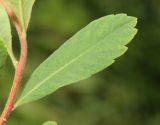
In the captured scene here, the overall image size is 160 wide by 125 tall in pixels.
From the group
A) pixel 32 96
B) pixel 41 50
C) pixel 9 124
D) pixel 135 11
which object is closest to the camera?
pixel 32 96

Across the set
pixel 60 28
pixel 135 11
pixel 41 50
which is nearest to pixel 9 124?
pixel 41 50

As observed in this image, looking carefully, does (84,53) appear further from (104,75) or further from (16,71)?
(104,75)

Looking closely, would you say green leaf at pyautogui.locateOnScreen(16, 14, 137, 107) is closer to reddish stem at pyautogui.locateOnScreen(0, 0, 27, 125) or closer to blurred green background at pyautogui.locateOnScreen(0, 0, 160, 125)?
reddish stem at pyautogui.locateOnScreen(0, 0, 27, 125)

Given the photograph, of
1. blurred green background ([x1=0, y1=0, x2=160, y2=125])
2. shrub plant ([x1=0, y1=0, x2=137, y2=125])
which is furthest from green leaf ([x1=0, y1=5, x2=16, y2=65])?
blurred green background ([x1=0, y1=0, x2=160, y2=125])

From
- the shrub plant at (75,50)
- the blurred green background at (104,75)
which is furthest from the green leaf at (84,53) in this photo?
the blurred green background at (104,75)

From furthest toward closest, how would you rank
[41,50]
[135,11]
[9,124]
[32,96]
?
[135,11], [41,50], [9,124], [32,96]

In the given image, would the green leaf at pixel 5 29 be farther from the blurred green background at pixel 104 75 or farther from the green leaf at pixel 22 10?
the blurred green background at pixel 104 75

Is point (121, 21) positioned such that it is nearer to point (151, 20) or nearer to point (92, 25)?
point (92, 25)

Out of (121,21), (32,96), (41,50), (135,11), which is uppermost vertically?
(121,21)


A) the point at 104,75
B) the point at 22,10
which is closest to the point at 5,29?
the point at 22,10
